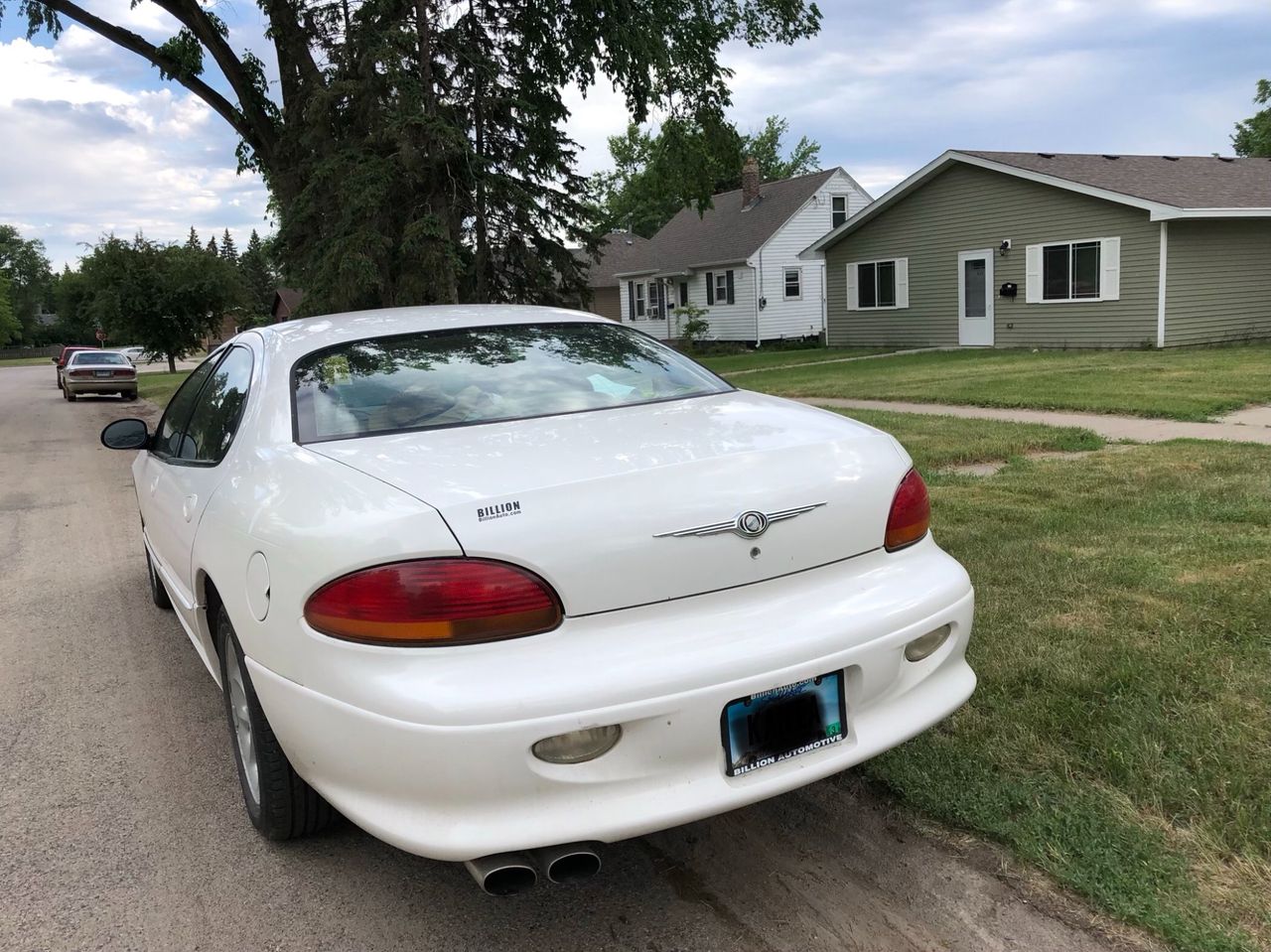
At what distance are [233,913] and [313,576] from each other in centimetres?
109

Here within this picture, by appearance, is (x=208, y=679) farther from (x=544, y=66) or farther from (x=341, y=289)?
(x=544, y=66)

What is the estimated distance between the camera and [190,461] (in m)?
3.73

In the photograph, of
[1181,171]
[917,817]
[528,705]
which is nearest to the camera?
[528,705]

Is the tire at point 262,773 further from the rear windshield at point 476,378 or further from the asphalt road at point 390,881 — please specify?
the rear windshield at point 476,378

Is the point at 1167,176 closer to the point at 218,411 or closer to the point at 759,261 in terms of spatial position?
the point at 759,261

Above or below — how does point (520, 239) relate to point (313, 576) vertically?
above

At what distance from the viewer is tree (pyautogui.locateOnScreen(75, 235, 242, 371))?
3434 cm

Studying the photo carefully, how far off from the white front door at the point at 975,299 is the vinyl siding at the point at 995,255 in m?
0.14

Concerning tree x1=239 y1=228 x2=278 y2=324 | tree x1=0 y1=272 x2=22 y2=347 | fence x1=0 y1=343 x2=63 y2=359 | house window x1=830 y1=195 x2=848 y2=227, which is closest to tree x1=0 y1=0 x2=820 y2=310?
house window x1=830 y1=195 x2=848 y2=227

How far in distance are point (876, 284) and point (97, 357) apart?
20.7 meters

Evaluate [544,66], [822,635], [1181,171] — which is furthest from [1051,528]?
[1181,171]

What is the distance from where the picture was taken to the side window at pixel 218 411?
11.3 feet

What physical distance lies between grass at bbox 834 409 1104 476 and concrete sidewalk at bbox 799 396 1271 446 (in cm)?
39

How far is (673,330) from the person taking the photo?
118 feet
